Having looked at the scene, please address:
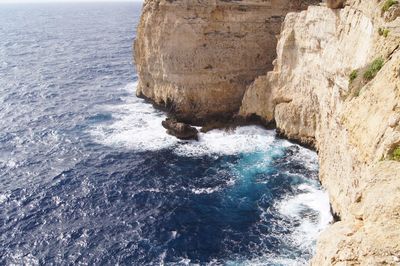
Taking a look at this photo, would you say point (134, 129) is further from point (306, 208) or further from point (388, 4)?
point (388, 4)

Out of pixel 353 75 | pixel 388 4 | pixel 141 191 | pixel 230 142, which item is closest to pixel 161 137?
pixel 230 142

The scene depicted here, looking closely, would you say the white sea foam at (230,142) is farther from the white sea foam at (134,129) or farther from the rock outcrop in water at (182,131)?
the white sea foam at (134,129)

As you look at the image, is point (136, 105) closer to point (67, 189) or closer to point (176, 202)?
point (67, 189)

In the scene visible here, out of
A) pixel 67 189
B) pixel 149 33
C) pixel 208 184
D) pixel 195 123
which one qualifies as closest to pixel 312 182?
pixel 208 184

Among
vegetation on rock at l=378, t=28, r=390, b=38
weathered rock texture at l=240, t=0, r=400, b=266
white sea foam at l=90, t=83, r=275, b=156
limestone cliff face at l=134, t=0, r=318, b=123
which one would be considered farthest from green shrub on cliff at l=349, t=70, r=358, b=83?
limestone cliff face at l=134, t=0, r=318, b=123

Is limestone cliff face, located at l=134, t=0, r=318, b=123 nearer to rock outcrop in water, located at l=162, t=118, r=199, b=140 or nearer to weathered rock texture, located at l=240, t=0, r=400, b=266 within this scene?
rock outcrop in water, located at l=162, t=118, r=199, b=140

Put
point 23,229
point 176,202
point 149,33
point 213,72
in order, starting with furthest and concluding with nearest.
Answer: point 149,33
point 213,72
point 176,202
point 23,229

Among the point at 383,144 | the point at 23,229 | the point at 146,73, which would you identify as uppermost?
the point at 383,144
